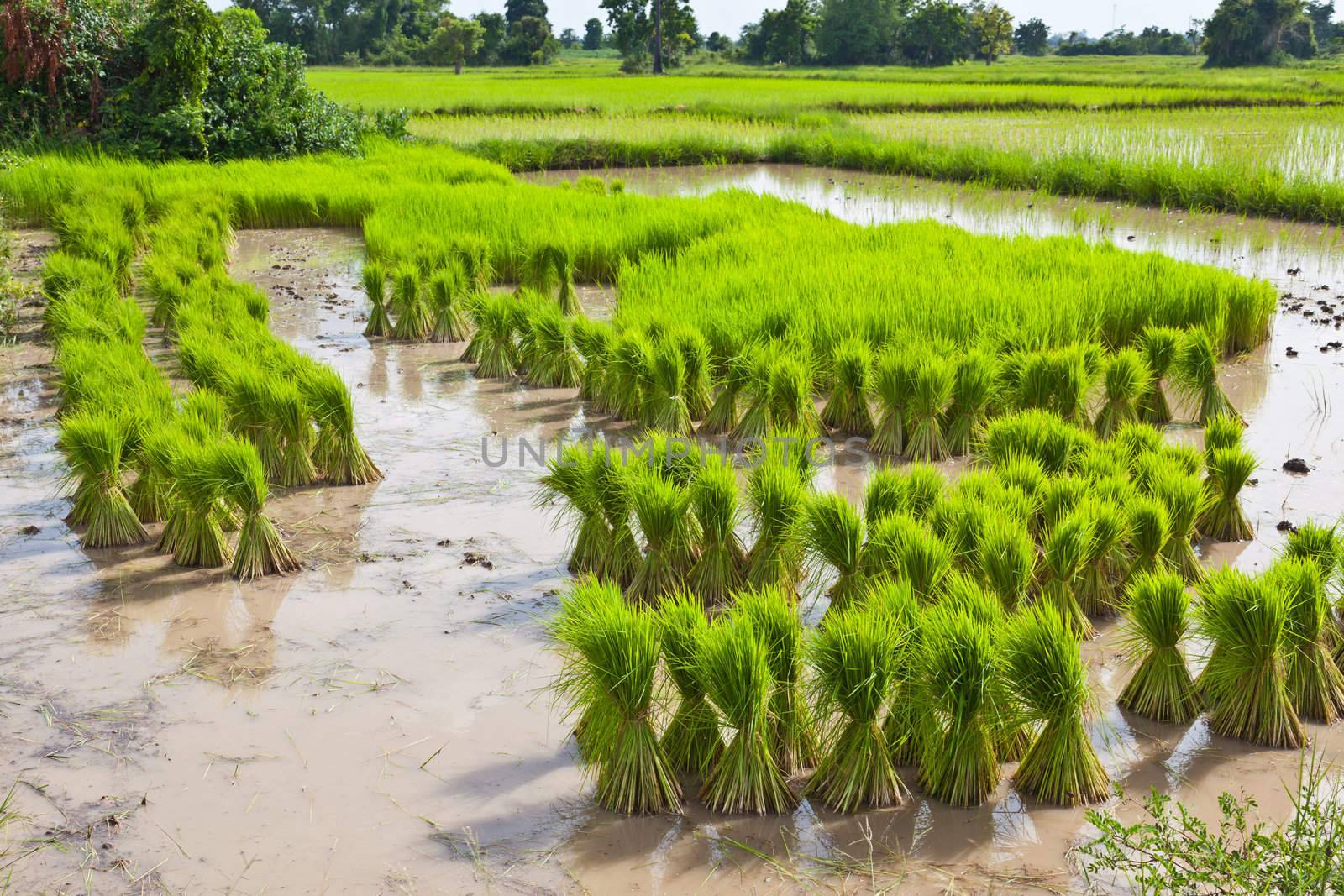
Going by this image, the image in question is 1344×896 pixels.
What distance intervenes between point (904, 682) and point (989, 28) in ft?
204

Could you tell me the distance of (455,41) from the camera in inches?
2056

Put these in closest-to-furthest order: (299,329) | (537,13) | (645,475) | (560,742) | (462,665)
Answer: (560,742) < (462,665) < (645,475) < (299,329) < (537,13)

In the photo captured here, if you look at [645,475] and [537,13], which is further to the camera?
[537,13]

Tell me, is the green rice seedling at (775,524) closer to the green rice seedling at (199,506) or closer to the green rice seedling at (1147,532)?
the green rice seedling at (1147,532)

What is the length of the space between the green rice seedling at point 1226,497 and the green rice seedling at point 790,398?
1.68 m

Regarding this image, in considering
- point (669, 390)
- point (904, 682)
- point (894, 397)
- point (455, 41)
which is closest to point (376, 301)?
point (669, 390)

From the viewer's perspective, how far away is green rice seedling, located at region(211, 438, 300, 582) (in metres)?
4.04

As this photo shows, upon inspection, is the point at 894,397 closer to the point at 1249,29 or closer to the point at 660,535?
the point at 660,535

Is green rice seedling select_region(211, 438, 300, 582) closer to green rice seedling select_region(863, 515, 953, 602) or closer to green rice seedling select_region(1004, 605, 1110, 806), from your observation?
green rice seedling select_region(863, 515, 953, 602)

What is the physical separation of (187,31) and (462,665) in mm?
13660

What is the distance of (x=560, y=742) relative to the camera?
309 centimetres

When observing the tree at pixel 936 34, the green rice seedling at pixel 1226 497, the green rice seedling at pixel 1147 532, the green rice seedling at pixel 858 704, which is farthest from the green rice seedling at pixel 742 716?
the tree at pixel 936 34

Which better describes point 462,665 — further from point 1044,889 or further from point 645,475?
point 1044,889

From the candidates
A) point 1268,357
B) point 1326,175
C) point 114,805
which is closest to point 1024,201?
point 1326,175
